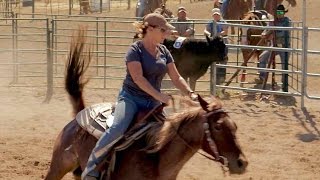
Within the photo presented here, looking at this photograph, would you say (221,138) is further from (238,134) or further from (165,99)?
(238,134)

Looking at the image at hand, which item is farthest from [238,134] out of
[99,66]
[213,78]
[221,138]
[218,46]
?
[221,138]

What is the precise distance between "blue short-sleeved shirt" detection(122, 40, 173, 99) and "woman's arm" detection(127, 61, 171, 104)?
0.05 m

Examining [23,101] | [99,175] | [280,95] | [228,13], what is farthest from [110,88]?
[99,175]

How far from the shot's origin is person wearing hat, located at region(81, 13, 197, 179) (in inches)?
203

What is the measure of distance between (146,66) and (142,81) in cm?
16

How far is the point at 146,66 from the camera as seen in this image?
17.3ft

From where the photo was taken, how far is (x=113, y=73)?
1537 cm

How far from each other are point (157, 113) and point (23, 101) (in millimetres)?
7745

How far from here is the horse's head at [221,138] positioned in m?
4.78

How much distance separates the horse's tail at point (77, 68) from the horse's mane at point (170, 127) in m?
1.24

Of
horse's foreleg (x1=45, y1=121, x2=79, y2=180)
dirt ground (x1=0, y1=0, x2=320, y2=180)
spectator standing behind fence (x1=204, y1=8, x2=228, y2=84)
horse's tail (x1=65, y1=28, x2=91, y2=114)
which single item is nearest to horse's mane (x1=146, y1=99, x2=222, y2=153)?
horse's foreleg (x1=45, y1=121, x2=79, y2=180)

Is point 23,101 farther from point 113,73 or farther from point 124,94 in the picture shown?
point 124,94

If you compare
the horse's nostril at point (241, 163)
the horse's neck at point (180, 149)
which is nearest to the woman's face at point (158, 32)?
the horse's neck at point (180, 149)

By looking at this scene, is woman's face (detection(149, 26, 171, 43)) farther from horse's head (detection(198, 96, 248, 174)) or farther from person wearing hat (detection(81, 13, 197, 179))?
horse's head (detection(198, 96, 248, 174))
